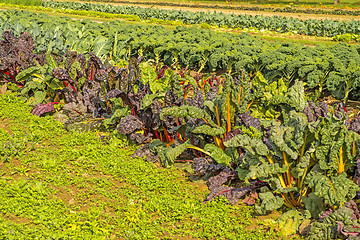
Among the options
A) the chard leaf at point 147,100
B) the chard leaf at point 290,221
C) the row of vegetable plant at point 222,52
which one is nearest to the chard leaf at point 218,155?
the chard leaf at point 290,221

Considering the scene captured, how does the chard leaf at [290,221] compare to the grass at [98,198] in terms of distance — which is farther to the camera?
the grass at [98,198]

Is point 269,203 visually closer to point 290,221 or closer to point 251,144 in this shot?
point 290,221

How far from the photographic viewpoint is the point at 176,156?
502 centimetres

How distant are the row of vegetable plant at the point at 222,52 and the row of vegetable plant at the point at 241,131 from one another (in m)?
2.22

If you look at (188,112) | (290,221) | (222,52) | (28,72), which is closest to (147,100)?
(188,112)

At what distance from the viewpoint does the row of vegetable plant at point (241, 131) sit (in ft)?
13.1

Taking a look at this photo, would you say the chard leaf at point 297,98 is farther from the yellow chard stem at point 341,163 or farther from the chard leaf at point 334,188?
the chard leaf at point 334,188

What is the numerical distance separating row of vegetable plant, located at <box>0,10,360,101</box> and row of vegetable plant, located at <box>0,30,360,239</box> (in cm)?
222

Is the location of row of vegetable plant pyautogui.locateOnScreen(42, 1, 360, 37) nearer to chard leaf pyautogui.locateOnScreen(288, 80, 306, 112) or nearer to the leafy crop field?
the leafy crop field

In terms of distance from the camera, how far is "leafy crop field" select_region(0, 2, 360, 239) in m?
4.09

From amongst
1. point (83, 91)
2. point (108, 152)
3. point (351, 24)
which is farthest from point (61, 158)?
point (351, 24)

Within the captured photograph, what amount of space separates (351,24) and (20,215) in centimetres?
1977

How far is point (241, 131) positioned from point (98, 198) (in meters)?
2.28

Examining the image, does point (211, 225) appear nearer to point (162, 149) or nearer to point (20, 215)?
point (162, 149)
